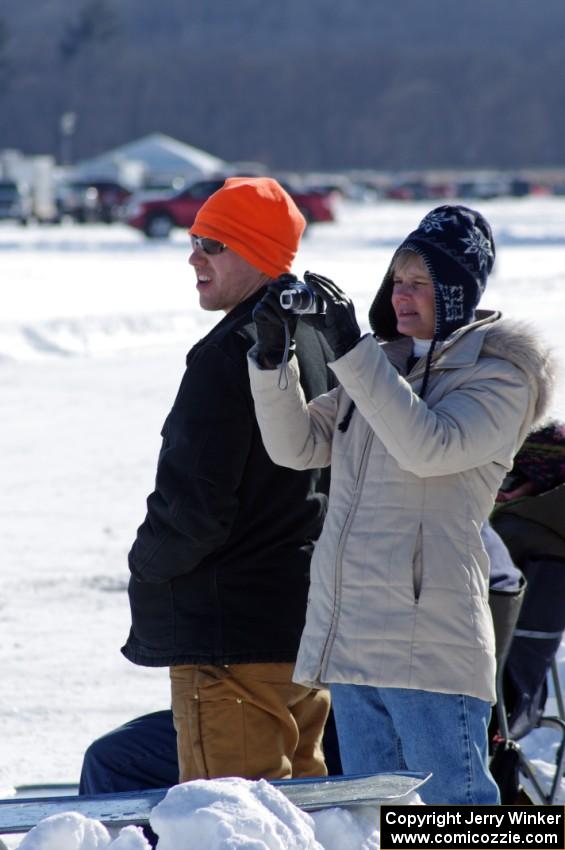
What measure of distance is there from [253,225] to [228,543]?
2.16 feet

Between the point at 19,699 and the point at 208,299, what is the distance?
7.22 ft

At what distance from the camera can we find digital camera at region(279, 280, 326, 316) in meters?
2.66

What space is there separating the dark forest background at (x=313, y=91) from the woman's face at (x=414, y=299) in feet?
379

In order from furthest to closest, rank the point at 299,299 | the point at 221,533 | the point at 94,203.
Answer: the point at 94,203, the point at 221,533, the point at 299,299

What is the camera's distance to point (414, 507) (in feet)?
9.04

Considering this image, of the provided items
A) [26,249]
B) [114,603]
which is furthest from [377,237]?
[114,603]

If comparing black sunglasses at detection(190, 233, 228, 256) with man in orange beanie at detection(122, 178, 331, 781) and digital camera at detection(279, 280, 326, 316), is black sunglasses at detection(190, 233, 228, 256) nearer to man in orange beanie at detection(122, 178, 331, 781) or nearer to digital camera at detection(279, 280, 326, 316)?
man in orange beanie at detection(122, 178, 331, 781)

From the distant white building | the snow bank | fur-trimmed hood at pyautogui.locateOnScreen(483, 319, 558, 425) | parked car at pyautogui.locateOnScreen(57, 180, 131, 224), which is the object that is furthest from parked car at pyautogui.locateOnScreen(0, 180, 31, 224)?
Answer: the snow bank

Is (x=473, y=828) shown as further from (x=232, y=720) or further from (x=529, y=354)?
(x=529, y=354)

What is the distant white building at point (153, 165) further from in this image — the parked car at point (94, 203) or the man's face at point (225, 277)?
the man's face at point (225, 277)

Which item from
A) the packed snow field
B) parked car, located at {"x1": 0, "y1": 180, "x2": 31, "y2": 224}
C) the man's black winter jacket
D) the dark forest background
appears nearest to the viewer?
the man's black winter jacket

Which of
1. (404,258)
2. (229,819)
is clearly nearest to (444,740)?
(229,819)

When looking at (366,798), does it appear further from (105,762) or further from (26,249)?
(26,249)

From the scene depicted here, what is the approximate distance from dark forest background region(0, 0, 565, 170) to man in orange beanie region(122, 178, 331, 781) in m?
115
